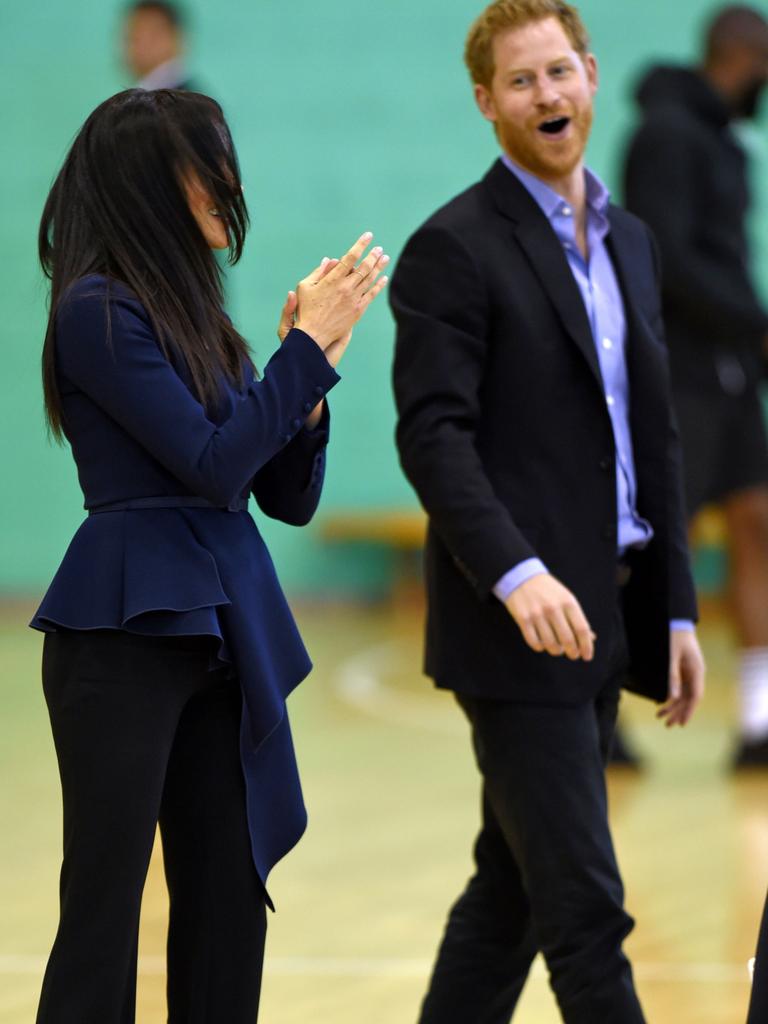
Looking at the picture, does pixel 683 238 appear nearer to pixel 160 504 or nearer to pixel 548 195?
pixel 548 195

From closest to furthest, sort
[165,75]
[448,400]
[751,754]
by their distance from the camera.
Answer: [448,400], [751,754], [165,75]

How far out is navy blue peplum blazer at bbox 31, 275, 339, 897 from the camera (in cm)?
205

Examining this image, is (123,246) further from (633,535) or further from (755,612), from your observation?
(755,612)

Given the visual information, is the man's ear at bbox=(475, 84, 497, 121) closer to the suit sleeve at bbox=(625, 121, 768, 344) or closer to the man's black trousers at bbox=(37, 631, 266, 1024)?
the man's black trousers at bbox=(37, 631, 266, 1024)

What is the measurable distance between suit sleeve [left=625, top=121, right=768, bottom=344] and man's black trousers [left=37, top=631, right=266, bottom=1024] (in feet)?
10.0

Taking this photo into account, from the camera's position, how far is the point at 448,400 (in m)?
2.54

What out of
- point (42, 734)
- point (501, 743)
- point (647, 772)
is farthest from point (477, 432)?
point (42, 734)

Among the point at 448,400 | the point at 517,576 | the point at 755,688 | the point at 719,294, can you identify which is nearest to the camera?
the point at 517,576

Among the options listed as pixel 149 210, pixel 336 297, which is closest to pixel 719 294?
pixel 336 297

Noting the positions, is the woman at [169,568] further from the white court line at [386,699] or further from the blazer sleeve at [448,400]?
the white court line at [386,699]

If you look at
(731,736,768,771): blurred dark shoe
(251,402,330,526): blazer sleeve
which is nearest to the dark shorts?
(731,736,768,771): blurred dark shoe

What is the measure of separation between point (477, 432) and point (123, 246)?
2.28ft

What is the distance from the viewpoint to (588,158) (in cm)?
923

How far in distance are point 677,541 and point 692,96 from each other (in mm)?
2826
